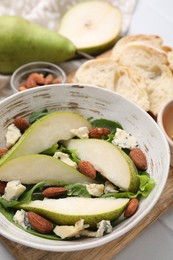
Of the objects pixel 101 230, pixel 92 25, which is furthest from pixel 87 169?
pixel 92 25

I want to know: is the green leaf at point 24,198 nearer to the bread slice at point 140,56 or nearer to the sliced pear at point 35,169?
the sliced pear at point 35,169

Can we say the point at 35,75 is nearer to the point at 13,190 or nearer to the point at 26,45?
the point at 26,45

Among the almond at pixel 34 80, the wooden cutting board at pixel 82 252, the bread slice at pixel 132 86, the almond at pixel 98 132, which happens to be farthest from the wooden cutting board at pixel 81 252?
the almond at pixel 34 80

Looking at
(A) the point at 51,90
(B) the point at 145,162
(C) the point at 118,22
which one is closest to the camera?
(B) the point at 145,162

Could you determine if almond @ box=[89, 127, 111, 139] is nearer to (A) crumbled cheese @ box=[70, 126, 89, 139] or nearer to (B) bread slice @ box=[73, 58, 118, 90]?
(A) crumbled cheese @ box=[70, 126, 89, 139]

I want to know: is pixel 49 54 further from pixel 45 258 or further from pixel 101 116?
pixel 45 258

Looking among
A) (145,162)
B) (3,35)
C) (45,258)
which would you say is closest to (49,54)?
(3,35)
